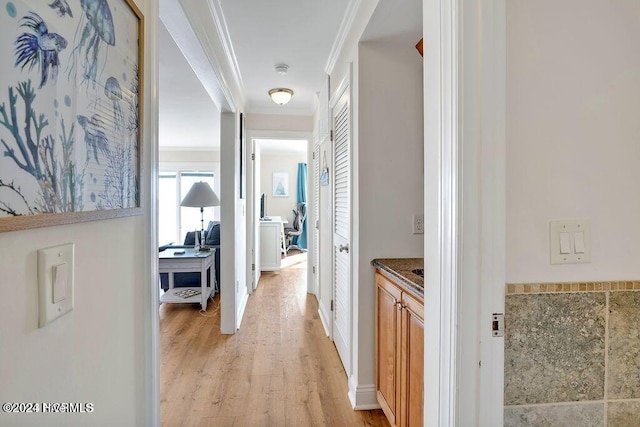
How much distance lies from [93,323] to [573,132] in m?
1.18

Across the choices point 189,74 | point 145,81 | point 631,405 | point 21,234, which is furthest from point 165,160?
point 631,405

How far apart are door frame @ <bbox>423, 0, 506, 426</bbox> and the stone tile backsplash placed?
2.6 inches

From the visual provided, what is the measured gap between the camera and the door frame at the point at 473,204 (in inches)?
27.5

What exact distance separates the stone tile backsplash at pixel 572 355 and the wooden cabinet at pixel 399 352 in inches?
18.3

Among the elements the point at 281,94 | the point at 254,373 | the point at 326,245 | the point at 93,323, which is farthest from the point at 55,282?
the point at 281,94

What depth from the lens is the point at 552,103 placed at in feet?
2.46

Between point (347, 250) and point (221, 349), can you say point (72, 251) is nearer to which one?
point (347, 250)

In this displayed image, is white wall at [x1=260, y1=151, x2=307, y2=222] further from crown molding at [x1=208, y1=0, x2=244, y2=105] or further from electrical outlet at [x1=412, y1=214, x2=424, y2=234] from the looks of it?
electrical outlet at [x1=412, y1=214, x2=424, y2=234]

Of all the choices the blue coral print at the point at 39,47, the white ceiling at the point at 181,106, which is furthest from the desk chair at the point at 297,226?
the blue coral print at the point at 39,47

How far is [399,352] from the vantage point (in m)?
1.48

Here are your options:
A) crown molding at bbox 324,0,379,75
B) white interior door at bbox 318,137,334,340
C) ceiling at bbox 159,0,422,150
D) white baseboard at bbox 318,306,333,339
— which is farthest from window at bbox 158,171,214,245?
Result: crown molding at bbox 324,0,379,75

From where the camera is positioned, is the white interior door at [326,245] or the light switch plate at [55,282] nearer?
the light switch plate at [55,282]

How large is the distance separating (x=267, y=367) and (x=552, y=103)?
7.56ft

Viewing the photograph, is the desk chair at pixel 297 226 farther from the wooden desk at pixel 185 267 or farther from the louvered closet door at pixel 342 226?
the louvered closet door at pixel 342 226
